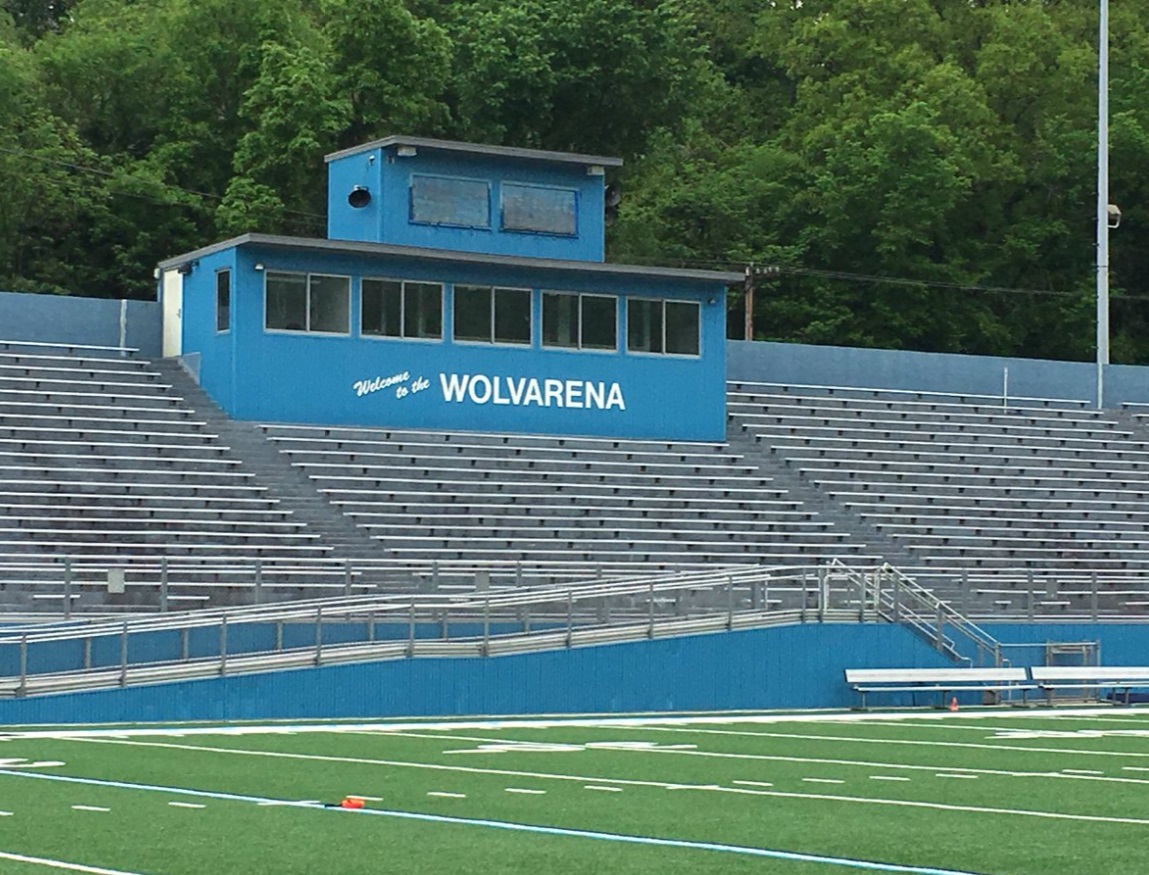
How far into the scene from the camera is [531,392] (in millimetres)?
33188

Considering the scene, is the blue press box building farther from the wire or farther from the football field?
the wire

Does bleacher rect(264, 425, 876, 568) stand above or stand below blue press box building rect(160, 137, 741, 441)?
below

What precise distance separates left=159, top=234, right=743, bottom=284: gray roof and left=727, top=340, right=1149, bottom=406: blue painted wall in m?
2.98

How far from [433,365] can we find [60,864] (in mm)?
22313

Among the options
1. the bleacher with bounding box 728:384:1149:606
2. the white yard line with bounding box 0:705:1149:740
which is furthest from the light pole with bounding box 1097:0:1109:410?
the white yard line with bounding box 0:705:1149:740

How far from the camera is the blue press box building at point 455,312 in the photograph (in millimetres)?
31500

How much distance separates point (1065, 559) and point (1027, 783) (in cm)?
1873

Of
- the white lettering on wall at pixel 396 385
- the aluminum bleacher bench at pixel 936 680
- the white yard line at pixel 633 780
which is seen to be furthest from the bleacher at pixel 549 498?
the white yard line at pixel 633 780

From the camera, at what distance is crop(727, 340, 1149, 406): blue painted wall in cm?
3753

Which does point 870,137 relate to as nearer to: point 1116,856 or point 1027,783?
point 1027,783

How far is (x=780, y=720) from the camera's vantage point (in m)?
22.6

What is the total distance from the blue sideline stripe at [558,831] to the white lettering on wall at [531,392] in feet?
59.4

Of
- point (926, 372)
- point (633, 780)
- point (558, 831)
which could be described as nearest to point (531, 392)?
point (926, 372)

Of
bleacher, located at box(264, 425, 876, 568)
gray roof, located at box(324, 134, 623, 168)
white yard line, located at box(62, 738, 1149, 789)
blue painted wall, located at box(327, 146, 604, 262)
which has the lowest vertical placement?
white yard line, located at box(62, 738, 1149, 789)
